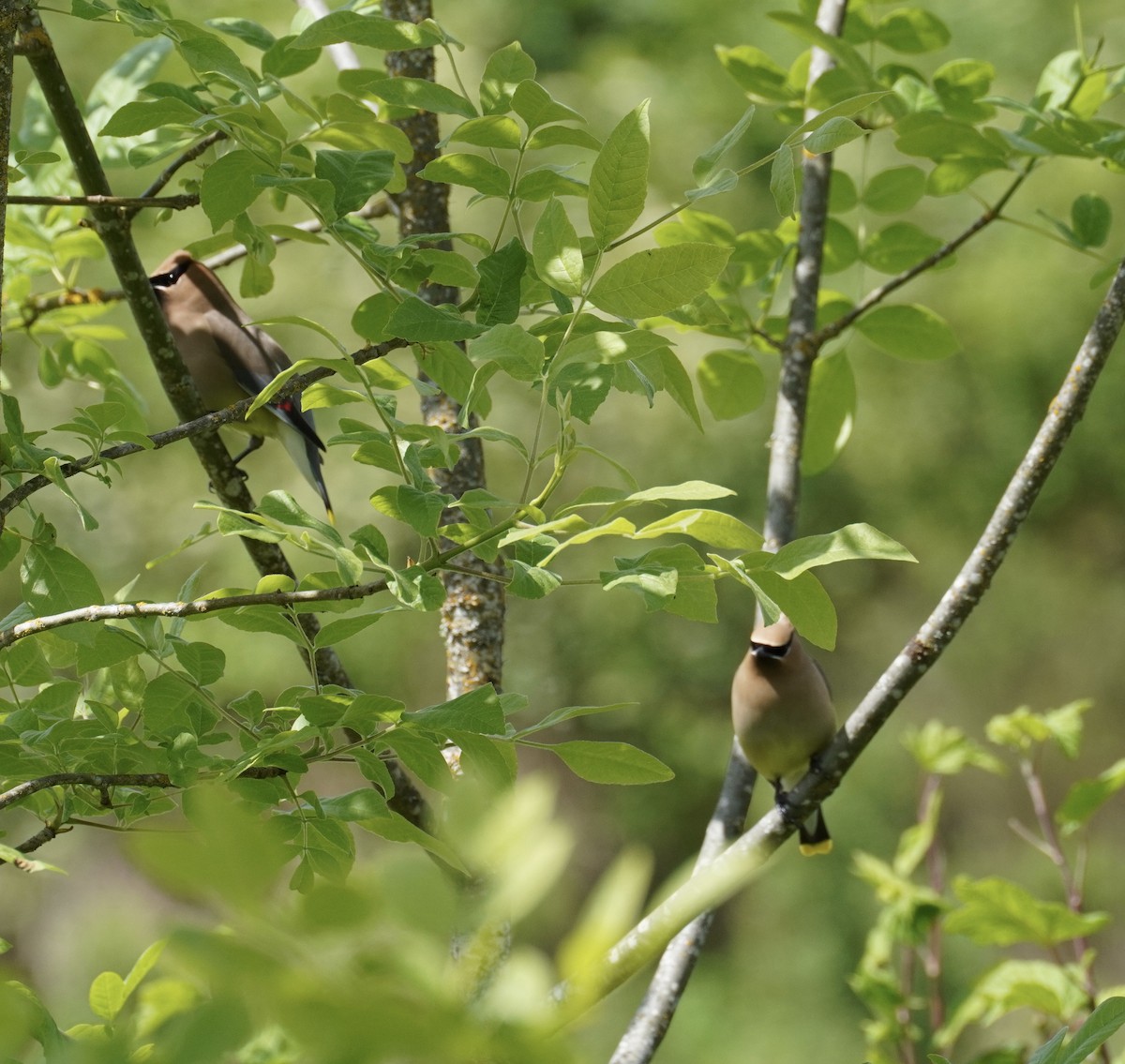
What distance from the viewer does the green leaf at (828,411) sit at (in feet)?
5.26

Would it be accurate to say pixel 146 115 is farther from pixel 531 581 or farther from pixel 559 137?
pixel 531 581

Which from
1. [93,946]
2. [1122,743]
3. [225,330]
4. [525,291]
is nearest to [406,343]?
[525,291]

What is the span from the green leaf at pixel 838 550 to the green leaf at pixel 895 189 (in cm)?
95

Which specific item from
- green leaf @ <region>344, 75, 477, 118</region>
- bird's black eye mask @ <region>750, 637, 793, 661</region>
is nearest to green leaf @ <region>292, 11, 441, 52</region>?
green leaf @ <region>344, 75, 477, 118</region>

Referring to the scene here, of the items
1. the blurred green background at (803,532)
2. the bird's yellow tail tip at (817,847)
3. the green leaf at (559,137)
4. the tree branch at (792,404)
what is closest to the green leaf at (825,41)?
the tree branch at (792,404)

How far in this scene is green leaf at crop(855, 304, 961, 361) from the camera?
1.54 metres

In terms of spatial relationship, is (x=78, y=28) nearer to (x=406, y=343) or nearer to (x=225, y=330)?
(x=225, y=330)

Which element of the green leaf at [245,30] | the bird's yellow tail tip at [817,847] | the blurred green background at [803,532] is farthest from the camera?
the blurred green background at [803,532]

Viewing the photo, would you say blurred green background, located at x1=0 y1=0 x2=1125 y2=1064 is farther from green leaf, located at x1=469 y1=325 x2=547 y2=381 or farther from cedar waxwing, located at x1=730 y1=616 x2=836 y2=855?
green leaf, located at x1=469 y1=325 x2=547 y2=381

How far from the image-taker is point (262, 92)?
0.95m

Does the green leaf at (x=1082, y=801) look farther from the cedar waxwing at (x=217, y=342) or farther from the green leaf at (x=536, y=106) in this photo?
the green leaf at (x=536, y=106)

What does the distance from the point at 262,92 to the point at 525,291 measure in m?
0.27

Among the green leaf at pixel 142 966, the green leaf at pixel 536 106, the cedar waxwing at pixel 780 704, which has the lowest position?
the cedar waxwing at pixel 780 704

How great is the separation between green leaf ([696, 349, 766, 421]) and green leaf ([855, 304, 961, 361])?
15 cm
